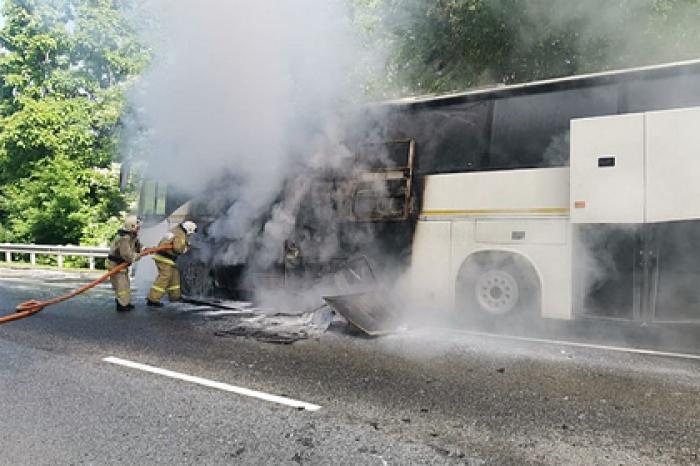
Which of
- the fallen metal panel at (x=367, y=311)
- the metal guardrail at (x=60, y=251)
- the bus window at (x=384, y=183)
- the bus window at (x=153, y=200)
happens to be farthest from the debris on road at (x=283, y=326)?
the metal guardrail at (x=60, y=251)

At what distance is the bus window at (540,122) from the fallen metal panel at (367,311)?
7.02 feet

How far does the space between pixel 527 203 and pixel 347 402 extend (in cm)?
350

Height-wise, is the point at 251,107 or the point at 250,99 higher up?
the point at 250,99

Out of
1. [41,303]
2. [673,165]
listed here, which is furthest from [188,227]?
[673,165]

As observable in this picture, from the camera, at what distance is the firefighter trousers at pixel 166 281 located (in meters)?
7.98

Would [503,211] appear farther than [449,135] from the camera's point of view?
No

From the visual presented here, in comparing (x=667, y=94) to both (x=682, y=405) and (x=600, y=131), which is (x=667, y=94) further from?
(x=682, y=405)

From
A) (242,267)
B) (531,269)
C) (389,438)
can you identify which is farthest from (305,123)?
(389,438)

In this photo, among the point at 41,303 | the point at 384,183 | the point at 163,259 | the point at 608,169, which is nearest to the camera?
the point at 608,169

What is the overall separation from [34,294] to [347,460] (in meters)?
8.75

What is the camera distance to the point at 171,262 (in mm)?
7988

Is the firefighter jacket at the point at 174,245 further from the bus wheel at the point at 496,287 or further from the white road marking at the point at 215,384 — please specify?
the bus wheel at the point at 496,287

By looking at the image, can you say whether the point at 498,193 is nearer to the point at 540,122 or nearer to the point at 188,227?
the point at 540,122

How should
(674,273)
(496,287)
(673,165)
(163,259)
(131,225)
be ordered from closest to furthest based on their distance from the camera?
(673,165) → (674,273) → (496,287) → (131,225) → (163,259)
